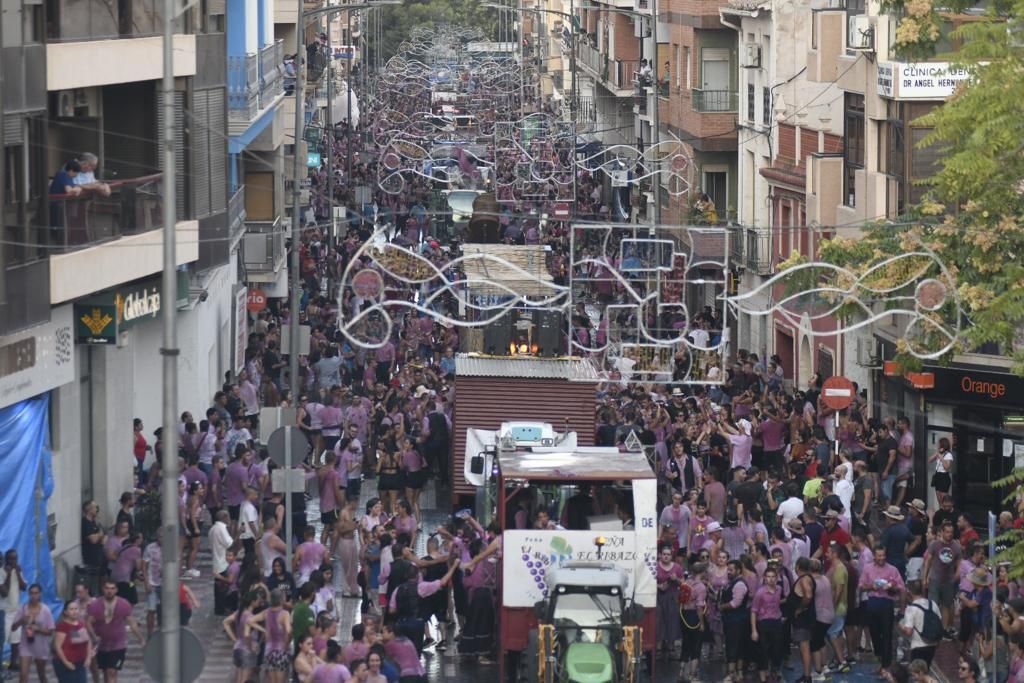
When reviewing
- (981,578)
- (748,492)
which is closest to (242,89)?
(748,492)

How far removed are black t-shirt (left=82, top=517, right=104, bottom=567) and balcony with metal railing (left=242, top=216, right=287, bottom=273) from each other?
19.1 meters

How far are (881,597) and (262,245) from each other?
1017 inches

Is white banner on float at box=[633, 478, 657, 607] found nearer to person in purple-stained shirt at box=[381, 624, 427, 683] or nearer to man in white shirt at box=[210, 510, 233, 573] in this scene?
person in purple-stained shirt at box=[381, 624, 427, 683]

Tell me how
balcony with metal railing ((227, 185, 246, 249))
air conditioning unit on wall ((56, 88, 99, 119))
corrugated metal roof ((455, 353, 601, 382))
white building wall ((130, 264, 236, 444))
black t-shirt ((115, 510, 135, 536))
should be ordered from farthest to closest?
balcony with metal railing ((227, 185, 246, 249)) → white building wall ((130, 264, 236, 444)) → corrugated metal roof ((455, 353, 601, 382)) → air conditioning unit on wall ((56, 88, 99, 119)) → black t-shirt ((115, 510, 135, 536))

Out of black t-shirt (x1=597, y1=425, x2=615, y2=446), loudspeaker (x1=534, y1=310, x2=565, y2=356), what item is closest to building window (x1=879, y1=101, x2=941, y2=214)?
loudspeaker (x1=534, y1=310, x2=565, y2=356)

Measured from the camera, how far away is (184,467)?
2880 cm

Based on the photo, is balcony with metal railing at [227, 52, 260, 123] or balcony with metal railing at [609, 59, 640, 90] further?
balcony with metal railing at [609, 59, 640, 90]

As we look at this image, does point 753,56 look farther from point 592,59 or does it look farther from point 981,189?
point 592,59

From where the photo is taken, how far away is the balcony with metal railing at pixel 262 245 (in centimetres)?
4579

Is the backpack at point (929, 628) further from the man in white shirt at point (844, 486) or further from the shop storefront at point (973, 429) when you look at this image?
the shop storefront at point (973, 429)

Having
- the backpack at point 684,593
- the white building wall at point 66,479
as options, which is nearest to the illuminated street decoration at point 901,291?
the backpack at point 684,593

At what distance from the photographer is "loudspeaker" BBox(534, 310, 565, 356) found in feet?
116

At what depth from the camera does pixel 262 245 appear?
46.2 metres

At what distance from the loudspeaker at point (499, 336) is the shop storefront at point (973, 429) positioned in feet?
21.6
